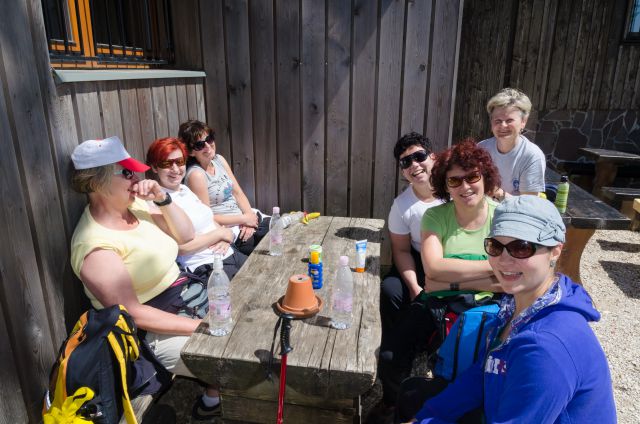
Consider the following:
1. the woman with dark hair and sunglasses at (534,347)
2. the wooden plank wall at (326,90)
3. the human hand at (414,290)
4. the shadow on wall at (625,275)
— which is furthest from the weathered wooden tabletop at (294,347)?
the shadow on wall at (625,275)

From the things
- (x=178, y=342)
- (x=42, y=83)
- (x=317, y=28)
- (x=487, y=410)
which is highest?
(x=317, y=28)

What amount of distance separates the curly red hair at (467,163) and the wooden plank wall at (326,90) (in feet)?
4.63

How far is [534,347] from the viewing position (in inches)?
49.7

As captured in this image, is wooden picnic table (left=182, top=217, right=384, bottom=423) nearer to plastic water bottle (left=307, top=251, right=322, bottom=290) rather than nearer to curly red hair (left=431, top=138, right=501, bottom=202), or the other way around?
plastic water bottle (left=307, top=251, right=322, bottom=290)

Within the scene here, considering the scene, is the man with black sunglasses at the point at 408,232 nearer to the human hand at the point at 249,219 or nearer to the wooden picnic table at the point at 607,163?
the human hand at the point at 249,219

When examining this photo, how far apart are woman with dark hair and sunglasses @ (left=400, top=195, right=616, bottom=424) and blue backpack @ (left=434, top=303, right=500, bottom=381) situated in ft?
0.74

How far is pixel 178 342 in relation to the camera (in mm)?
2223

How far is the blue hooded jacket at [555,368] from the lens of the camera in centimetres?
122

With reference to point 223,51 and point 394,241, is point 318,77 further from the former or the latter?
point 394,241

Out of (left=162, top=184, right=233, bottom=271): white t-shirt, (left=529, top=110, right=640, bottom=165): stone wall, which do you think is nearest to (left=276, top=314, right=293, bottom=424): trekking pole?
(left=162, top=184, right=233, bottom=271): white t-shirt

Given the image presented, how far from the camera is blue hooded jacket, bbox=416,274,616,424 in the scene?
1.22 metres

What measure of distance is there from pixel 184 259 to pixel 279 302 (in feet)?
3.52

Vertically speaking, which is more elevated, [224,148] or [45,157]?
[45,157]

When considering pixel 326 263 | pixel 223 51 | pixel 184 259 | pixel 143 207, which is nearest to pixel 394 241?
pixel 326 263
